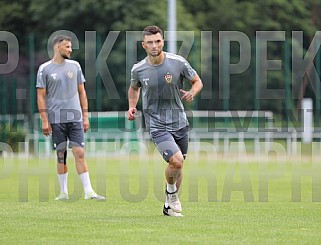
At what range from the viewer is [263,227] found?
1007 centimetres

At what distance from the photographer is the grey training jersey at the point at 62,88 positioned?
1384 centimetres

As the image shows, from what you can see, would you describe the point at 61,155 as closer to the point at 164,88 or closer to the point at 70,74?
the point at 70,74

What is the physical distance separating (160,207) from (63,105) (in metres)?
2.21

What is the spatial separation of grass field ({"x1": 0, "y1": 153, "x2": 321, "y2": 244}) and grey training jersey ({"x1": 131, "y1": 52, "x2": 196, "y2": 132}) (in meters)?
1.08

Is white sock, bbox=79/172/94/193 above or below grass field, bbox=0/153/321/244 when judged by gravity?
above

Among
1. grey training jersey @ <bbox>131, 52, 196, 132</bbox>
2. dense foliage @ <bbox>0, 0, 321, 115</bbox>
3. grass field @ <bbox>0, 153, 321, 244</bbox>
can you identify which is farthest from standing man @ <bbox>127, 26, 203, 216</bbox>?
dense foliage @ <bbox>0, 0, 321, 115</bbox>

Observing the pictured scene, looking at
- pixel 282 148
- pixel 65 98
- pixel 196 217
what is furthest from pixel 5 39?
pixel 196 217

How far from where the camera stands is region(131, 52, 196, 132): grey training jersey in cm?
1121

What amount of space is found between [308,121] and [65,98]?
709 inches

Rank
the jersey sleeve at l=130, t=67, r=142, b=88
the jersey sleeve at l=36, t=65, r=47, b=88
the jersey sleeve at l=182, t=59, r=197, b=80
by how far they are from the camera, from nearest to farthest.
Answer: the jersey sleeve at l=182, t=59, r=197, b=80, the jersey sleeve at l=130, t=67, r=142, b=88, the jersey sleeve at l=36, t=65, r=47, b=88

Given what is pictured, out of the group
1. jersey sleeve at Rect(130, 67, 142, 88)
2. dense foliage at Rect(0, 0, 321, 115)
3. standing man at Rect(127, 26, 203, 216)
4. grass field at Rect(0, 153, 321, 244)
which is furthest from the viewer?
dense foliage at Rect(0, 0, 321, 115)

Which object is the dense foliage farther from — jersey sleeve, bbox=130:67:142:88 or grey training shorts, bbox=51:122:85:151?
jersey sleeve, bbox=130:67:142:88

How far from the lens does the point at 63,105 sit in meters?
13.8

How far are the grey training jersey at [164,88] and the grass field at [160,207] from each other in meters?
1.08
